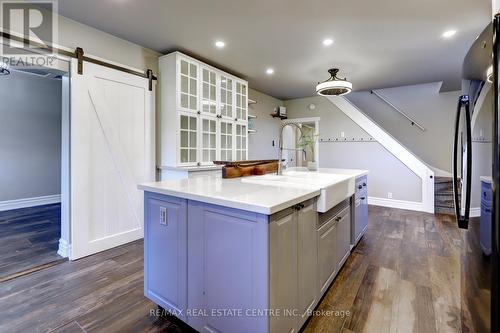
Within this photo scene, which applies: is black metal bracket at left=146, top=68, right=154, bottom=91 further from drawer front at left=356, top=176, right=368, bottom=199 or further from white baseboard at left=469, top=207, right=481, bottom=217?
white baseboard at left=469, top=207, right=481, bottom=217

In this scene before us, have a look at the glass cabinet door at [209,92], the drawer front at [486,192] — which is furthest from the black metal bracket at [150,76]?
the drawer front at [486,192]

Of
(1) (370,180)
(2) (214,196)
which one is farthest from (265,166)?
(1) (370,180)

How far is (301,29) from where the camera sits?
2.65m

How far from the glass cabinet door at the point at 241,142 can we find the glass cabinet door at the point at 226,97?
0.33 m

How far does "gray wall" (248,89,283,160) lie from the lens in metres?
5.23

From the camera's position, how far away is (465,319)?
118 cm

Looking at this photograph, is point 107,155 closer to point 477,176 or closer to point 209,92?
point 209,92

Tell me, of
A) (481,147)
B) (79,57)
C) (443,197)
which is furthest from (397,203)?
(79,57)

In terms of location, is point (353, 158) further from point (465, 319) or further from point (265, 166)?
point (465, 319)

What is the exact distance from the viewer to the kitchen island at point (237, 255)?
112cm

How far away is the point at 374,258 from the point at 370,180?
2971 mm

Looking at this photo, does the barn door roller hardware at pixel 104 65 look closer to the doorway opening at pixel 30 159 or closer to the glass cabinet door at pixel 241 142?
the doorway opening at pixel 30 159

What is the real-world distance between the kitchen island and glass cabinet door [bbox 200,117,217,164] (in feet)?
6.47

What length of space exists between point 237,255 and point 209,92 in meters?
2.94
